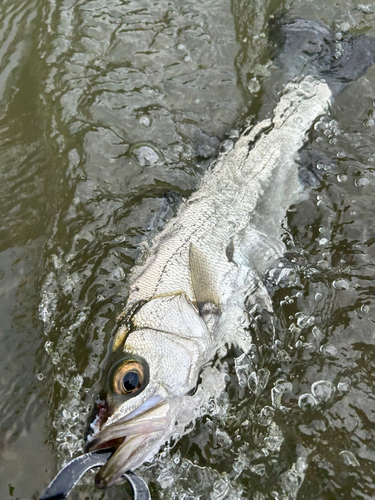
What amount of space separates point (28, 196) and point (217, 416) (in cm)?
279

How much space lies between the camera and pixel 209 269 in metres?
3.34

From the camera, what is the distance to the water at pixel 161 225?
2.72m

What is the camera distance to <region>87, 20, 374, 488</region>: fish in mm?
2418

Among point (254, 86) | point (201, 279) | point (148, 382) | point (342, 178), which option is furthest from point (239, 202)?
point (148, 382)

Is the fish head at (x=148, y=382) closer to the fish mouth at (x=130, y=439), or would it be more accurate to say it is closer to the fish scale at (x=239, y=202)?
the fish mouth at (x=130, y=439)

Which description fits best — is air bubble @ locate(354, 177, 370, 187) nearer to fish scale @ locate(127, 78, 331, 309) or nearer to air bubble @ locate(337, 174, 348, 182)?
air bubble @ locate(337, 174, 348, 182)

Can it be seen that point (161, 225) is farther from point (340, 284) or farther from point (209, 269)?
point (340, 284)

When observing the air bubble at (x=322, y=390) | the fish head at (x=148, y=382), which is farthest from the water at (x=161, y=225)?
the fish head at (x=148, y=382)

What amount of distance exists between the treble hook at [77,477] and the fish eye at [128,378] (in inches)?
13.5

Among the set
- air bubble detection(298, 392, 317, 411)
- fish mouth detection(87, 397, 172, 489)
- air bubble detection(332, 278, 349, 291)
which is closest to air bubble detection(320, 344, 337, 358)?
air bubble detection(298, 392, 317, 411)

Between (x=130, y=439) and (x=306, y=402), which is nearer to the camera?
(x=130, y=439)

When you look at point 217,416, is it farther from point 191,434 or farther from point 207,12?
point 207,12

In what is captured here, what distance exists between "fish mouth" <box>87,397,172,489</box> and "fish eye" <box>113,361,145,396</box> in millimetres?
123

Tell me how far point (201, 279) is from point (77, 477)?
1619 millimetres
